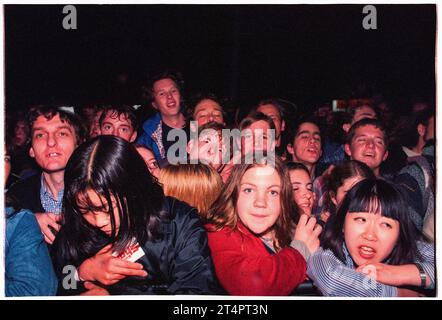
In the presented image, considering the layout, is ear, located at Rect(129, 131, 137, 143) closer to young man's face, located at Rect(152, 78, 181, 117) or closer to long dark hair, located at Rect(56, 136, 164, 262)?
long dark hair, located at Rect(56, 136, 164, 262)

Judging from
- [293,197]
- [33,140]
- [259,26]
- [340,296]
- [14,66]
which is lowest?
[340,296]

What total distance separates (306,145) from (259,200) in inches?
15.0

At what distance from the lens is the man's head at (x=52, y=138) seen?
119 inches

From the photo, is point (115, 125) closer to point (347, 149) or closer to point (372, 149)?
point (347, 149)

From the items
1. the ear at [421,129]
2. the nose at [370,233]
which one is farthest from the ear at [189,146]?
the ear at [421,129]

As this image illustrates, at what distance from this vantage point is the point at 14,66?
3064 millimetres

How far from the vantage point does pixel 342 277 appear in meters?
3.02

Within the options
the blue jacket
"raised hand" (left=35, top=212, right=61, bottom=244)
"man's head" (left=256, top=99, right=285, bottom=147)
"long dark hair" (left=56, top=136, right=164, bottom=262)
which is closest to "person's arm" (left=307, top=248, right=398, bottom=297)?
"man's head" (left=256, top=99, right=285, bottom=147)

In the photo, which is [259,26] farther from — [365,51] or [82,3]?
[82,3]

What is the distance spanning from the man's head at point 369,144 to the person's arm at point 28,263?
1.67 metres

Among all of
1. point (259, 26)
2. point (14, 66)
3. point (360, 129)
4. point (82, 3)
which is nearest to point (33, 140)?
point (14, 66)

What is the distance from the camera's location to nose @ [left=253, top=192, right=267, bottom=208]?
3.00 meters

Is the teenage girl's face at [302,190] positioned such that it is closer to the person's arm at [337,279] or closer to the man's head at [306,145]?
the man's head at [306,145]

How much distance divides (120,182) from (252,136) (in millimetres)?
720
